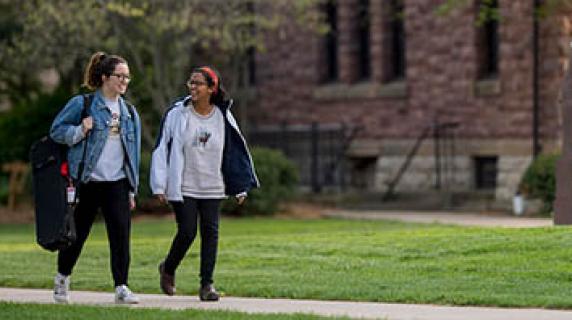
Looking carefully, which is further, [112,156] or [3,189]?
[3,189]

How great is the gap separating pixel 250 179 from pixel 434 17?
18790mm

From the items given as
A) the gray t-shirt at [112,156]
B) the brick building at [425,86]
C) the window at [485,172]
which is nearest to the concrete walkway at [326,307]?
the gray t-shirt at [112,156]

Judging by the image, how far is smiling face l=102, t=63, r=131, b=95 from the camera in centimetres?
1321

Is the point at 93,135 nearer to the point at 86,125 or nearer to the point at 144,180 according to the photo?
the point at 86,125

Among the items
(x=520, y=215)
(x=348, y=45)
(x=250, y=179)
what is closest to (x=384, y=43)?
(x=348, y=45)

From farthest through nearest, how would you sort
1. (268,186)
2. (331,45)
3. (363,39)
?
(331,45)
(363,39)
(268,186)

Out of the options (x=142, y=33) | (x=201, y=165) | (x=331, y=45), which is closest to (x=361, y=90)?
(x=331, y=45)

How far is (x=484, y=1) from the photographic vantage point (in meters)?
30.4

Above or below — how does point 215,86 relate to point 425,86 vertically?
above

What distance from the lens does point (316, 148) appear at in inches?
1345

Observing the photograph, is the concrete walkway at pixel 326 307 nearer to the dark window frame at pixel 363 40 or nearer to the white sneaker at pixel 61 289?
the white sneaker at pixel 61 289

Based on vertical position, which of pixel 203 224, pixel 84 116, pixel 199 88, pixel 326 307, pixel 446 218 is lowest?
pixel 446 218

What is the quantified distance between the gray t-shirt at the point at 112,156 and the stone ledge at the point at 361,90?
20.1 m

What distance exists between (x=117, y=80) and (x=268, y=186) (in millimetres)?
16903
